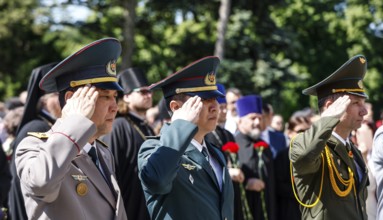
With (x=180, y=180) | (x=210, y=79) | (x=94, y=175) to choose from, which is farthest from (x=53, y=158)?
(x=210, y=79)

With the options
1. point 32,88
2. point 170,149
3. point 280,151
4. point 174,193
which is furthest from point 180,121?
point 280,151

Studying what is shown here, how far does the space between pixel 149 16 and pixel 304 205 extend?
792 inches

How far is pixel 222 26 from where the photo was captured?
846 inches

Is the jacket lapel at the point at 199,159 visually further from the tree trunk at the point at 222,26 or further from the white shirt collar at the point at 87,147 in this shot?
the tree trunk at the point at 222,26

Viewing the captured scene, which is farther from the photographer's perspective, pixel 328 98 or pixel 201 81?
pixel 328 98

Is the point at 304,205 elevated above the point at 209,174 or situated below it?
below

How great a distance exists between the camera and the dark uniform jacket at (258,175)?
812 cm

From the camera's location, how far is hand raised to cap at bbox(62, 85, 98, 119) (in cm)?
367

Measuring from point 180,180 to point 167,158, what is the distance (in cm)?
38

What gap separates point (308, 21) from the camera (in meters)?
27.6

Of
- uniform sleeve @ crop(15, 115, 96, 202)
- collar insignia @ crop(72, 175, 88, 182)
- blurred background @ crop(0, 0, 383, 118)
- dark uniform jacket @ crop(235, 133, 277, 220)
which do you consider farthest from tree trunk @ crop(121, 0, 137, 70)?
uniform sleeve @ crop(15, 115, 96, 202)

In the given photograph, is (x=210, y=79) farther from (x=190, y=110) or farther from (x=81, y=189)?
(x=81, y=189)

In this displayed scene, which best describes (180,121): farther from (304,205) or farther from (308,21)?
(308,21)

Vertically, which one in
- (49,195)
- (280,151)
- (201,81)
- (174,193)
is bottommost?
(280,151)
